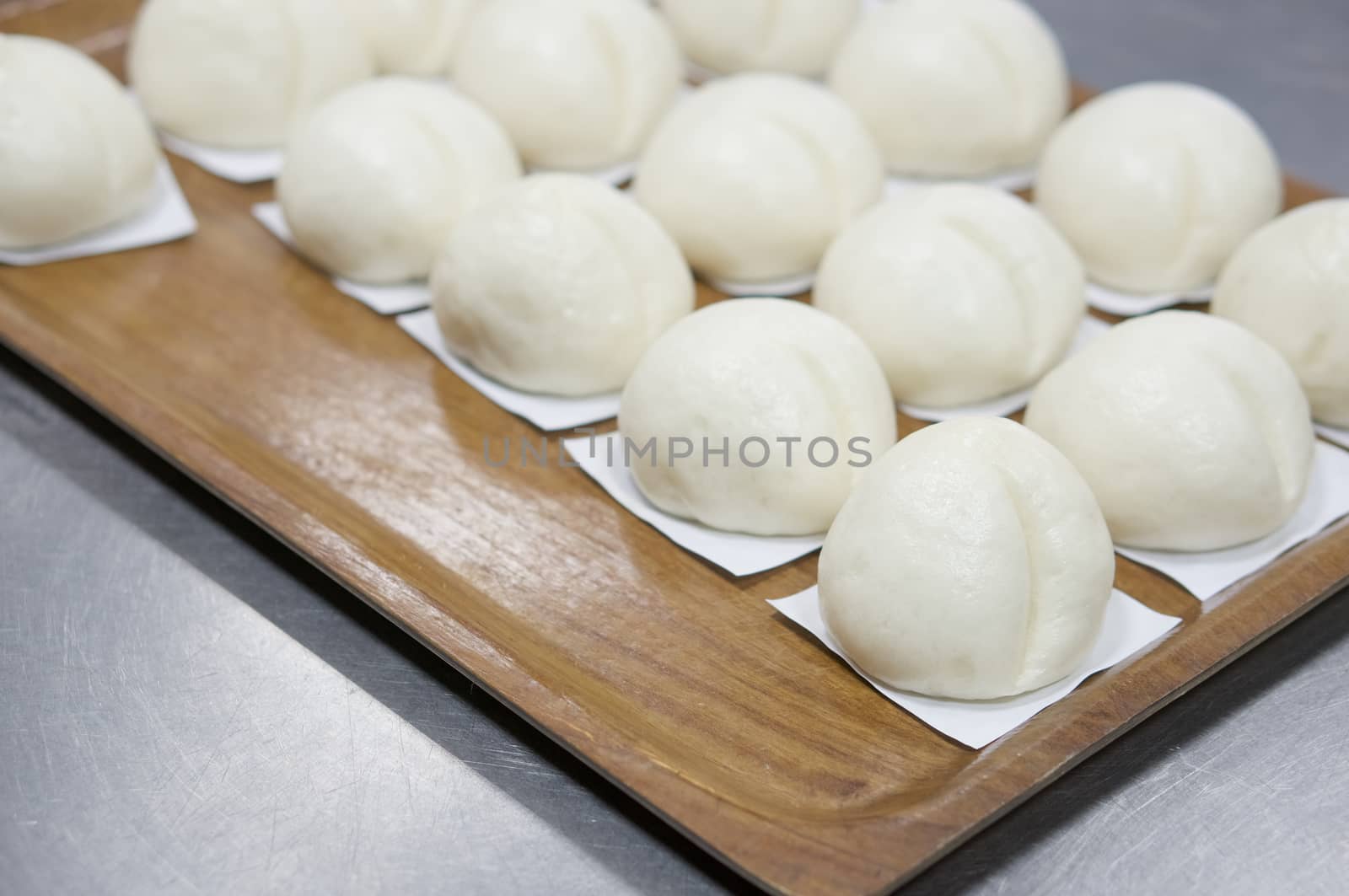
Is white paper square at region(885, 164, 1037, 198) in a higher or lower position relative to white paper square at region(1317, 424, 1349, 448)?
lower

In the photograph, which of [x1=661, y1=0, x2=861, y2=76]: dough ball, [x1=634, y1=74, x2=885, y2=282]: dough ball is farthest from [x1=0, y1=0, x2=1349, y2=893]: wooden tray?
[x1=661, y1=0, x2=861, y2=76]: dough ball

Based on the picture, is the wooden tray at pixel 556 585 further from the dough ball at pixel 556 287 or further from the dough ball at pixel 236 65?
the dough ball at pixel 236 65

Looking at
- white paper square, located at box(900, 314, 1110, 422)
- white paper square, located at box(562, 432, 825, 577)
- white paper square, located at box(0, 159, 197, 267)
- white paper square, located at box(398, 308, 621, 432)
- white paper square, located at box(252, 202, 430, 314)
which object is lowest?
white paper square, located at box(0, 159, 197, 267)

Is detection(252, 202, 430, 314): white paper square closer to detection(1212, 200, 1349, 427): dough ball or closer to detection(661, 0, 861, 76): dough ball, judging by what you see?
detection(661, 0, 861, 76): dough ball

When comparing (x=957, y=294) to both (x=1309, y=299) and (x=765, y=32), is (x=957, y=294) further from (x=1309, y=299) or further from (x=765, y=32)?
(x=765, y=32)

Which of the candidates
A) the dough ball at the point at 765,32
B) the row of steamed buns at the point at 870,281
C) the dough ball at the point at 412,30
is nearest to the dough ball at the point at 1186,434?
the row of steamed buns at the point at 870,281

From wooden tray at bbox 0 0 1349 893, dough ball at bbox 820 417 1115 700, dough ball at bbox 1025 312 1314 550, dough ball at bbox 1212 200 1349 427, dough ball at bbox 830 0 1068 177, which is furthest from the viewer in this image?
dough ball at bbox 830 0 1068 177
